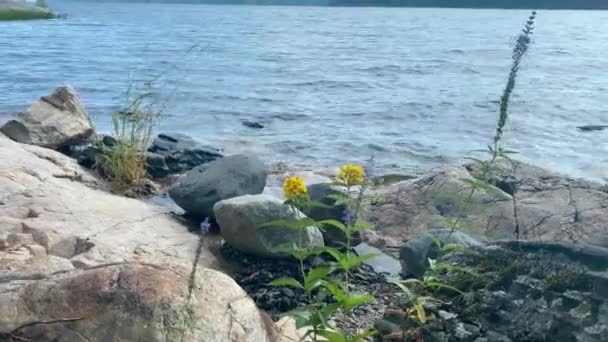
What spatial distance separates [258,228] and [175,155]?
3979mm

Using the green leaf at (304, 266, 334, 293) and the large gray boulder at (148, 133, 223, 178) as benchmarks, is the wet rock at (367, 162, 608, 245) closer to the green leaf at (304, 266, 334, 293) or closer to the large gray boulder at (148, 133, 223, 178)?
the large gray boulder at (148, 133, 223, 178)

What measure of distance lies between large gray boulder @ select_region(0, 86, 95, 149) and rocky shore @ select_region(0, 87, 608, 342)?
0.02 meters

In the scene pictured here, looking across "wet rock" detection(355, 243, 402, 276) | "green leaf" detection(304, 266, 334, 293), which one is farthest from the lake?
"green leaf" detection(304, 266, 334, 293)

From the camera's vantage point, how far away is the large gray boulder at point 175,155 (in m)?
8.15

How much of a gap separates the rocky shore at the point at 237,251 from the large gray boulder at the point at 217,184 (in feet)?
0.04

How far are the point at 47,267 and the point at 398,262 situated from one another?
8.61 ft

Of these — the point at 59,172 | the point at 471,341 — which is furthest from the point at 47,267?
the point at 59,172

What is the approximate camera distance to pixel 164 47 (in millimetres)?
27844

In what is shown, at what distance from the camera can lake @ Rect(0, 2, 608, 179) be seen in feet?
35.7

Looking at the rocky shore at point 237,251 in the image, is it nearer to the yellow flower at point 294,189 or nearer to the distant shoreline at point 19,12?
the yellow flower at point 294,189

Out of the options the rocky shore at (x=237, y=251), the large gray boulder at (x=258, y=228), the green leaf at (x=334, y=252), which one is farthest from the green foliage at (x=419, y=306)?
the large gray boulder at (x=258, y=228)

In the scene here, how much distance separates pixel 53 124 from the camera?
845 cm

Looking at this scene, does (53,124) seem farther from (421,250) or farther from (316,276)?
(316,276)

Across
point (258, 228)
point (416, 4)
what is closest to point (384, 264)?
point (258, 228)
